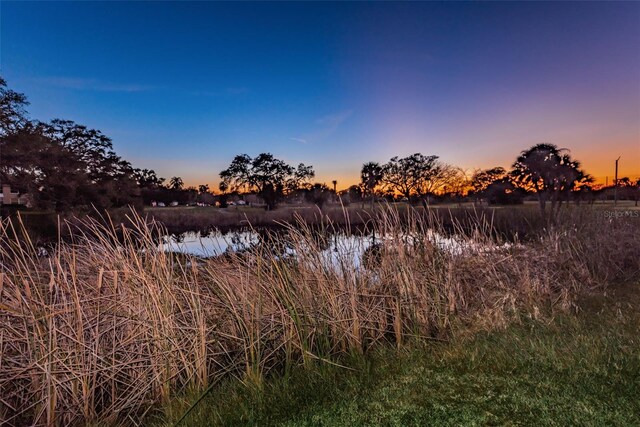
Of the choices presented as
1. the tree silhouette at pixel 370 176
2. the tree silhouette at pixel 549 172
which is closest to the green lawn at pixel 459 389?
the tree silhouette at pixel 549 172

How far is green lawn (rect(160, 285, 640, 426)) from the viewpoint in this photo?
243 cm

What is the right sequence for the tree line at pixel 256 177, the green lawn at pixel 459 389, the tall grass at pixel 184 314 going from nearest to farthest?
the green lawn at pixel 459 389
the tall grass at pixel 184 314
the tree line at pixel 256 177

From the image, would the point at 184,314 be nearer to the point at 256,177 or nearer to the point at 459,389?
the point at 459,389

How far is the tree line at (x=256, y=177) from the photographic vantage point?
2395cm

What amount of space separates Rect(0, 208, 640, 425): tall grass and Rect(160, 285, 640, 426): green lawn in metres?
0.25

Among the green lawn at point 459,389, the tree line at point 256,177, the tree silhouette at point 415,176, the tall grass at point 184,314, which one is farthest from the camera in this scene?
the tree silhouette at point 415,176

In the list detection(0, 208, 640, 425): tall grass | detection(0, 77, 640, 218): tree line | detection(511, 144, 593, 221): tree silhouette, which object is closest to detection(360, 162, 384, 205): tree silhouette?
detection(0, 77, 640, 218): tree line

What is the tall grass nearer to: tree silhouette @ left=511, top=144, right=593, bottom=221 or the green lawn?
the green lawn

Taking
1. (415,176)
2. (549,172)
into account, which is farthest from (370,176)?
(549,172)

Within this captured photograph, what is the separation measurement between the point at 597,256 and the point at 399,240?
18.8 ft

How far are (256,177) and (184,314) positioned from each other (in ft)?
185

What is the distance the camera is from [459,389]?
281 cm

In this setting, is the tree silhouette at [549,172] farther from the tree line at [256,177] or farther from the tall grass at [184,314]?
the tall grass at [184,314]

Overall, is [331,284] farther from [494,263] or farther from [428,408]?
[494,263]
